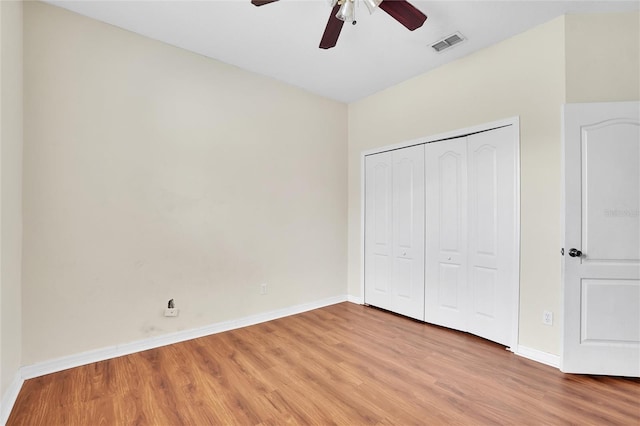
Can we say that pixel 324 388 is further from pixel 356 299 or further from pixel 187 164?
pixel 187 164

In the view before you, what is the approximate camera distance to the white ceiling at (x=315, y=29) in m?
2.43

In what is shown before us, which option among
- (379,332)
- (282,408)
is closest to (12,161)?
(282,408)

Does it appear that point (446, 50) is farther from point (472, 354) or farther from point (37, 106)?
point (37, 106)

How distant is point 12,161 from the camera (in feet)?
6.73

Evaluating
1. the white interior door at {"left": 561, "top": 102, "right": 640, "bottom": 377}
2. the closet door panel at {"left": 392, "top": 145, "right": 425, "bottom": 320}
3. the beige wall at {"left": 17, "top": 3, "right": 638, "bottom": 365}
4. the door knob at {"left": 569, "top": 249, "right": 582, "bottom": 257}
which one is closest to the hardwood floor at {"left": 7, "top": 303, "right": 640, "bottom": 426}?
the white interior door at {"left": 561, "top": 102, "right": 640, "bottom": 377}

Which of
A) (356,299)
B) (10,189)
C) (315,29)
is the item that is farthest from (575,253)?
(10,189)

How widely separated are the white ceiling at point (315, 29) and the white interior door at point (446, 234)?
1019mm

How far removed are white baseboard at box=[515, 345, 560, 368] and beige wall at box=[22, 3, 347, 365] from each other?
2375 mm

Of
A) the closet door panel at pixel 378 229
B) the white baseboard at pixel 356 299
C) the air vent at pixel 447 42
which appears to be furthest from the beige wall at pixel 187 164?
the white baseboard at pixel 356 299

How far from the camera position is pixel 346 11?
6.52 feet

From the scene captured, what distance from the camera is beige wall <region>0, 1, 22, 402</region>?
1853 mm

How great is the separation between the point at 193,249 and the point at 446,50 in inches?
130

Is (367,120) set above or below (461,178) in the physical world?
above

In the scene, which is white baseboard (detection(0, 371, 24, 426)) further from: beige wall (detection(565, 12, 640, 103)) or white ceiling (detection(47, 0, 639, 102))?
beige wall (detection(565, 12, 640, 103))
